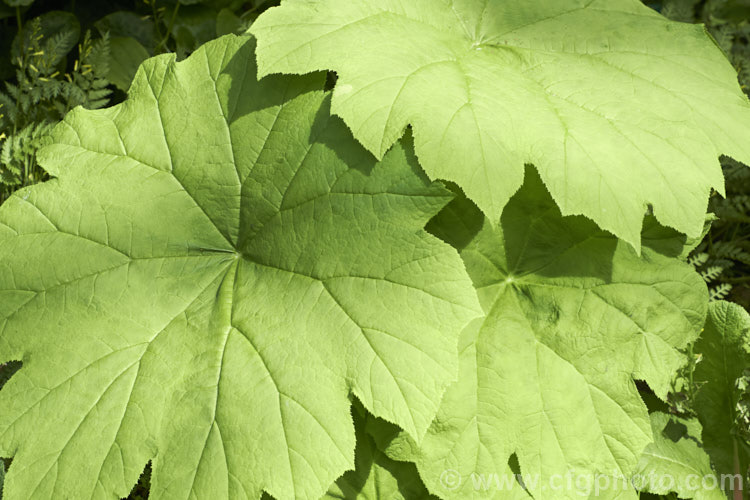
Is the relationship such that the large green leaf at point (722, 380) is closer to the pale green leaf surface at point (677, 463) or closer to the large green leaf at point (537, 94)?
the pale green leaf surface at point (677, 463)

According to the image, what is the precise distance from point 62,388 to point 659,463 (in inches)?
64.7

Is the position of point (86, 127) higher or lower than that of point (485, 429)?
higher

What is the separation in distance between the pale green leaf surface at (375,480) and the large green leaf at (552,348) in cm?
10

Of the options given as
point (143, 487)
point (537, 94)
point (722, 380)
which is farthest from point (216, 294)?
point (722, 380)

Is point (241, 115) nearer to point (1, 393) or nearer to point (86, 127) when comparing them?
point (86, 127)

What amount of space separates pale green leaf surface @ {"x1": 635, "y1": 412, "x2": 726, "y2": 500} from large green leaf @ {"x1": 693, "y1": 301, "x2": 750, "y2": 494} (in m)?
0.05

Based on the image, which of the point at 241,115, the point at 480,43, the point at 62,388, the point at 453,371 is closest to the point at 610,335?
the point at 453,371

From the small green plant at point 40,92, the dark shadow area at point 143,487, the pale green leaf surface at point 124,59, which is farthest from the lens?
the pale green leaf surface at point 124,59

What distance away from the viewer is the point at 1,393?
63.0 inches

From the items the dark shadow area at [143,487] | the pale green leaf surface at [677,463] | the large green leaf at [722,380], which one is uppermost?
the large green leaf at [722,380]

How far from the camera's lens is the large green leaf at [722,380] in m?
1.90

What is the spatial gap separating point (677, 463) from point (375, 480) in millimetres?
888

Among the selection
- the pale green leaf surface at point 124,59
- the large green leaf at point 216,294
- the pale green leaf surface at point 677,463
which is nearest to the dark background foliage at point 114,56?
the pale green leaf surface at point 124,59

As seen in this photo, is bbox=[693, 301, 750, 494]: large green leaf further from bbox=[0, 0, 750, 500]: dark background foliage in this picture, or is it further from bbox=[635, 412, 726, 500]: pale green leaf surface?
bbox=[0, 0, 750, 500]: dark background foliage
